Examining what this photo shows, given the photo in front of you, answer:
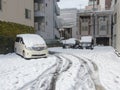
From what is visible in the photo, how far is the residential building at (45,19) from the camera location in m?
34.4

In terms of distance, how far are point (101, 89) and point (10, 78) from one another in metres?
4.14

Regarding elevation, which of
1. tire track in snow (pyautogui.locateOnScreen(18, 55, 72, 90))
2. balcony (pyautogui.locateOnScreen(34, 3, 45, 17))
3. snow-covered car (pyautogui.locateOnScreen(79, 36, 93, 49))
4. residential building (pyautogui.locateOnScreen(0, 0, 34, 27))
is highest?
balcony (pyautogui.locateOnScreen(34, 3, 45, 17))

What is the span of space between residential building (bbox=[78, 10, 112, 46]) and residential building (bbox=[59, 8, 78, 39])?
887 cm

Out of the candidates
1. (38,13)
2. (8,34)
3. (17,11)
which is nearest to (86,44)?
(38,13)

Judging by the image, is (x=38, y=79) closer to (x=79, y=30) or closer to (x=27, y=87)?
(x=27, y=87)

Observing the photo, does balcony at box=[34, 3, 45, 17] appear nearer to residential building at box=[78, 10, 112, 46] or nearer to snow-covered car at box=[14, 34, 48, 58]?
snow-covered car at box=[14, 34, 48, 58]

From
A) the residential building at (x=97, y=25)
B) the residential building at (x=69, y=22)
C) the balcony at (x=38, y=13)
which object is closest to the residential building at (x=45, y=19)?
the balcony at (x=38, y=13)

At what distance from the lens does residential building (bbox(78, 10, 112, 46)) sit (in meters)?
53.2

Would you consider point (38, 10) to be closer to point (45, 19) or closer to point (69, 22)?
point (45, 19)

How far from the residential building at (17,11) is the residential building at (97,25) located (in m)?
25.9

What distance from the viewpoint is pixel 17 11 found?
26281mm

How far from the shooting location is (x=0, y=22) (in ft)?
72.0

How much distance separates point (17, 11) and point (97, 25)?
101 feet

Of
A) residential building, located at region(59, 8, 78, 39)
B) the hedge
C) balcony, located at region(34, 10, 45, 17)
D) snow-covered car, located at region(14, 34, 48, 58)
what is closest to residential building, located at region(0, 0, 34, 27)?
the hedge
